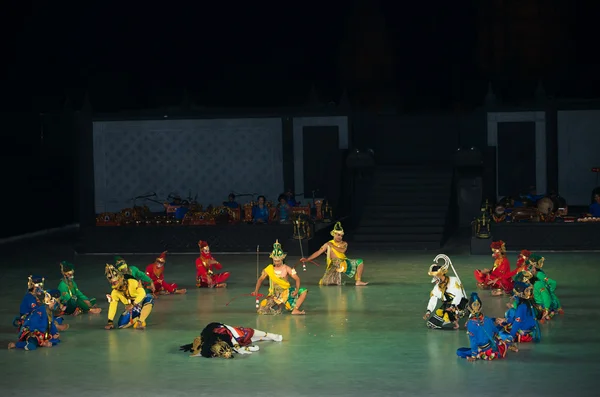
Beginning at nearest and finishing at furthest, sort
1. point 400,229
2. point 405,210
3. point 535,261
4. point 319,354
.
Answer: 1. point 319,354
2. point 535,261
3. point 400,229
4. point 405,210

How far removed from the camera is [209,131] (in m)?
28.2

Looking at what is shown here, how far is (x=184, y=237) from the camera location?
2431 cm

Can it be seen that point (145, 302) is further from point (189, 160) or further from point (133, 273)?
point (189, 160)

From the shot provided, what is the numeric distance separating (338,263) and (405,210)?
743 cm

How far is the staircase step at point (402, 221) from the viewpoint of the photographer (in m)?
24.8

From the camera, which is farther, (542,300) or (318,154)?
(318,154)

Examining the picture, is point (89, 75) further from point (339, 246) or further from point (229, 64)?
point (339, 246)

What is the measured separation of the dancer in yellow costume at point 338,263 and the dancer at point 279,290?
2554 mm

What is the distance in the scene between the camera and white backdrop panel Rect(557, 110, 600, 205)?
1111 inches

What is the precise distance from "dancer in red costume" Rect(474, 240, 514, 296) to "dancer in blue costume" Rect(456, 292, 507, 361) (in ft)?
15.1

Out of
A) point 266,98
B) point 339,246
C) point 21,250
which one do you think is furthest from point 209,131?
point 339,246

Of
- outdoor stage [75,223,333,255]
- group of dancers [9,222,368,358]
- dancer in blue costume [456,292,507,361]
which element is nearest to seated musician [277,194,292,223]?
outdoor stage [75,223,333,255]

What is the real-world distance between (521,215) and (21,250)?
35.8ft

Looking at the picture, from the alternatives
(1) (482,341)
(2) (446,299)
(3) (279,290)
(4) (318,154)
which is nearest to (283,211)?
(4) (318,154)
